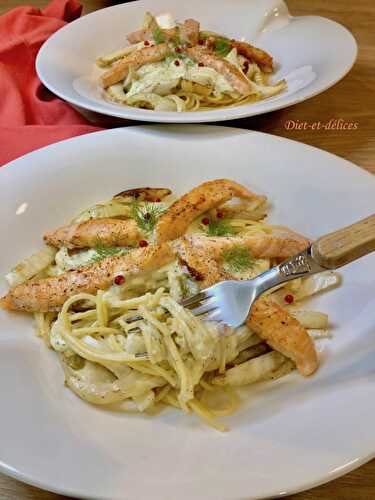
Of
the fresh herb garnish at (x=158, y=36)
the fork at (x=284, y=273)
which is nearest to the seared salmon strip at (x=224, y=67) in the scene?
the fresh herb garnish at (x=158, y=36)

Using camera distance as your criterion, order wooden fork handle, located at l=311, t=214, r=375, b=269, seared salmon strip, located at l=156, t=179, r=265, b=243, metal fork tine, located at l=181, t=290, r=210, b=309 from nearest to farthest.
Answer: wooden fork handle, located at l=311, t=214, r=375, b=269
metal fork tine, located at l=181, t=290, r=210, b=309
seared salmon strip, located at l=156, t=179, r=265, b=243

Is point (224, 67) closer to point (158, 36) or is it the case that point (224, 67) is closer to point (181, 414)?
point (158, 36)

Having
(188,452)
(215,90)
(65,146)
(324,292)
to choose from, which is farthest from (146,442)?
(215,90)

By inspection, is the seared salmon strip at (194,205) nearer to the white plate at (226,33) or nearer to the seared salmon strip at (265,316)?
the seared salmon strip at (265,316)

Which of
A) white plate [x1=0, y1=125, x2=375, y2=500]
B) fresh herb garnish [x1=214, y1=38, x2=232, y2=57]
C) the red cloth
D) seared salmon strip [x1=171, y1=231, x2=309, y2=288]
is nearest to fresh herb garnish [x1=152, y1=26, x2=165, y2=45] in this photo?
fresh herb garnish [x1=214, y1=38, x2=232, y2=57]

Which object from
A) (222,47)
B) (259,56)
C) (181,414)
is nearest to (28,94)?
(222,47)

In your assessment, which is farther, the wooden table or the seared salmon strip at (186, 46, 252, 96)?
the seared salmon strip at (186, 46, 252, 96)

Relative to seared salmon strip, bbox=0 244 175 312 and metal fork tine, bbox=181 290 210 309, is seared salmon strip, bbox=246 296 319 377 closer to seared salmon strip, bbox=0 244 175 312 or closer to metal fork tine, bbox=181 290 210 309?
metal fork tine, bbox=181 290 210 309
